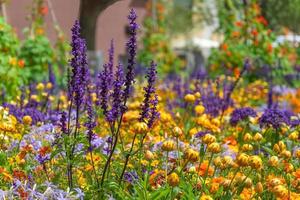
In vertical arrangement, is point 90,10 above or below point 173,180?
above

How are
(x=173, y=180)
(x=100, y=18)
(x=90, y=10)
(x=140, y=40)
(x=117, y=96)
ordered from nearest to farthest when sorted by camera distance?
(x=173, y=180) → (x=117, y=96) → (x=90, y=10) → (x=140, y=40) → (x=100, y=18)

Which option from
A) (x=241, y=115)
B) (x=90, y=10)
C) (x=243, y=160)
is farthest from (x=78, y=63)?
(x=90, y=10)

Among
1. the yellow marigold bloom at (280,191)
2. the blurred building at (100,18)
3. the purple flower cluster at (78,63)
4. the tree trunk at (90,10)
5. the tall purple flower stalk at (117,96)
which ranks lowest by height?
the yellow marigold bloom at (280,191)

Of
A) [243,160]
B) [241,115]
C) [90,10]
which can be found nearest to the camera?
[243,160]

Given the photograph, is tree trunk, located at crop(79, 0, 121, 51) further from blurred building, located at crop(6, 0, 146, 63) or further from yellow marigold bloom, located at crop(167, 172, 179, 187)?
blurred building, located at crop(6, 0, 146, 63)

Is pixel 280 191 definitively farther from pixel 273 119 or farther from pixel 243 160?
pixel 273 119

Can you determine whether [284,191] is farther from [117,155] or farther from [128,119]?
[128,119]

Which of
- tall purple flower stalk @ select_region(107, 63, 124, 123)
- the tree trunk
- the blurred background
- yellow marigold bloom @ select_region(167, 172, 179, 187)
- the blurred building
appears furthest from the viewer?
the blurred building

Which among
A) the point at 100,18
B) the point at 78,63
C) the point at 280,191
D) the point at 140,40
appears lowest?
the point at 280,191

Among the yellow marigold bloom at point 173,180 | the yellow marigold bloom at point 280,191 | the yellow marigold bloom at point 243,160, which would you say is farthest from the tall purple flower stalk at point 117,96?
the yellow marigold bloom at point 280,191

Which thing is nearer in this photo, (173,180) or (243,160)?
(173,180)

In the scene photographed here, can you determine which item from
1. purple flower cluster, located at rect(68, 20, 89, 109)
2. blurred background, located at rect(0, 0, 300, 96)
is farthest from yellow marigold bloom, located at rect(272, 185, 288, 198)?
blurred background, located at rect(0, 0, 300, 96)

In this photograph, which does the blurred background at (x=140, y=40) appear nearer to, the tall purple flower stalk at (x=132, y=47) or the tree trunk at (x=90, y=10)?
the tree trunk at (x=90, y=10)

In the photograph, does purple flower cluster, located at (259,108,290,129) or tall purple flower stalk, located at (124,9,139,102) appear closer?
tall purple flower stalk, located at (124,9,139,102)
